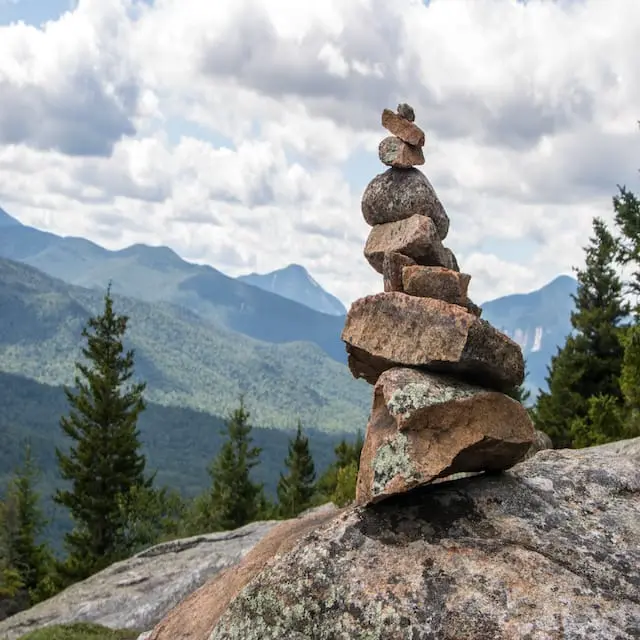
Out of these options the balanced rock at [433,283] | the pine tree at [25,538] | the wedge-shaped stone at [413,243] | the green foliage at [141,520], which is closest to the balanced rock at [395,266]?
the wedge-shaped stone at [413,243]

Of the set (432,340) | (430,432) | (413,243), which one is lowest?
(430,432)

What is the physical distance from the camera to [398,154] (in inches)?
689

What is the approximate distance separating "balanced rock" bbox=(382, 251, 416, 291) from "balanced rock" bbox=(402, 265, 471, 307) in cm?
77

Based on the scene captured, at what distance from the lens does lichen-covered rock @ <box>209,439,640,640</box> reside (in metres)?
11.6

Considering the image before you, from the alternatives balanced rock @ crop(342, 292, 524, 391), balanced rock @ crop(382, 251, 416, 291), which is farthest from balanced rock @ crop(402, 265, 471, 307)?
balanced rock @ crop(382, 251, 416, 291)

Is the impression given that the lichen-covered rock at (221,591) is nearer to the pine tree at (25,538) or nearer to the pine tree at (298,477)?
the pine tree at (25,538)

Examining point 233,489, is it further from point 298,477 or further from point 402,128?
point 402,128

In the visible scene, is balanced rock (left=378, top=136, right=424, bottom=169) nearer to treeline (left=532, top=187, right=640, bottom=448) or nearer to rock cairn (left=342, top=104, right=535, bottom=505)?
rock cairn (left=342, top=104, right=535, bottom=505)

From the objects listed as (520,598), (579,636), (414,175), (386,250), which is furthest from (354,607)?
(414,175)

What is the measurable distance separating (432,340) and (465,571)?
14.6 feet

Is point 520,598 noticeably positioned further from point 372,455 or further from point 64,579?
point 64,579

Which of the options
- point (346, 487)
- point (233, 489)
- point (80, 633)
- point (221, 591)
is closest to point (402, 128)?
point (221, 591)

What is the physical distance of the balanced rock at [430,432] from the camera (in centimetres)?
1326

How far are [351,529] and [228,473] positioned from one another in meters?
76.4
